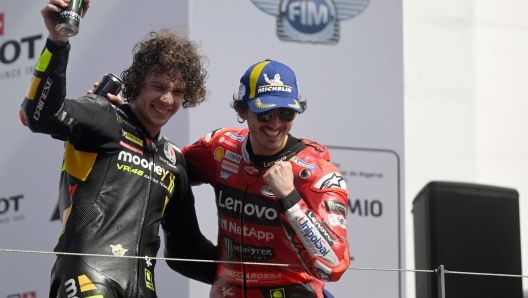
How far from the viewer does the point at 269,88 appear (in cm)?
320

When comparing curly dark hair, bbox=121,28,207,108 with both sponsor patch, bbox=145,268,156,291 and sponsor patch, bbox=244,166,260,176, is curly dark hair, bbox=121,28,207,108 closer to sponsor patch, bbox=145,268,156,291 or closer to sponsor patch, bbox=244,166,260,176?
sponsor patch, bbox=244,166,260,176

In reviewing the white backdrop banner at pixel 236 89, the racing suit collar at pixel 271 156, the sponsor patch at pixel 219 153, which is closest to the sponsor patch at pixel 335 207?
the racing suit collar at pixel 271 156

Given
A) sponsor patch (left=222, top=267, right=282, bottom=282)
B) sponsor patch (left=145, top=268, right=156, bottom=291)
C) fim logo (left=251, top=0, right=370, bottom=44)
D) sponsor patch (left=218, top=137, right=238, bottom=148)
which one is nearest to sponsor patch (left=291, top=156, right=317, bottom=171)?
sponsor patch (left=218, top=137, right=238, bottom=148)

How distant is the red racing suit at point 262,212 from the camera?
10.3ft

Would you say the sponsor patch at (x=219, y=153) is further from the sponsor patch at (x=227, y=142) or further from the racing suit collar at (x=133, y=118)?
the racing suit collar at (x=133, y=118)

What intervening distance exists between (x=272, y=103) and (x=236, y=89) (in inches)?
69.5

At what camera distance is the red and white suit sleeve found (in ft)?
9.76

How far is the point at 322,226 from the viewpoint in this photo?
3.02m

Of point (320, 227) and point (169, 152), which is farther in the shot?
point (169, 152)

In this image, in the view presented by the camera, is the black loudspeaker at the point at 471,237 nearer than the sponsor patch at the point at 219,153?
No

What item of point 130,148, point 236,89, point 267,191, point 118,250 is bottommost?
point 118,250

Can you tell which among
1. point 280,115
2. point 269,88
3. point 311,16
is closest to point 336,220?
point 280,115

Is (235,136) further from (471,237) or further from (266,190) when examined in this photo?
(471,237)

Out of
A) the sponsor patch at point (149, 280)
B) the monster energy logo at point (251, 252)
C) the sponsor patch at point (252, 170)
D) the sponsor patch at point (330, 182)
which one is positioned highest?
the sponsor patch at point (252, 170)
